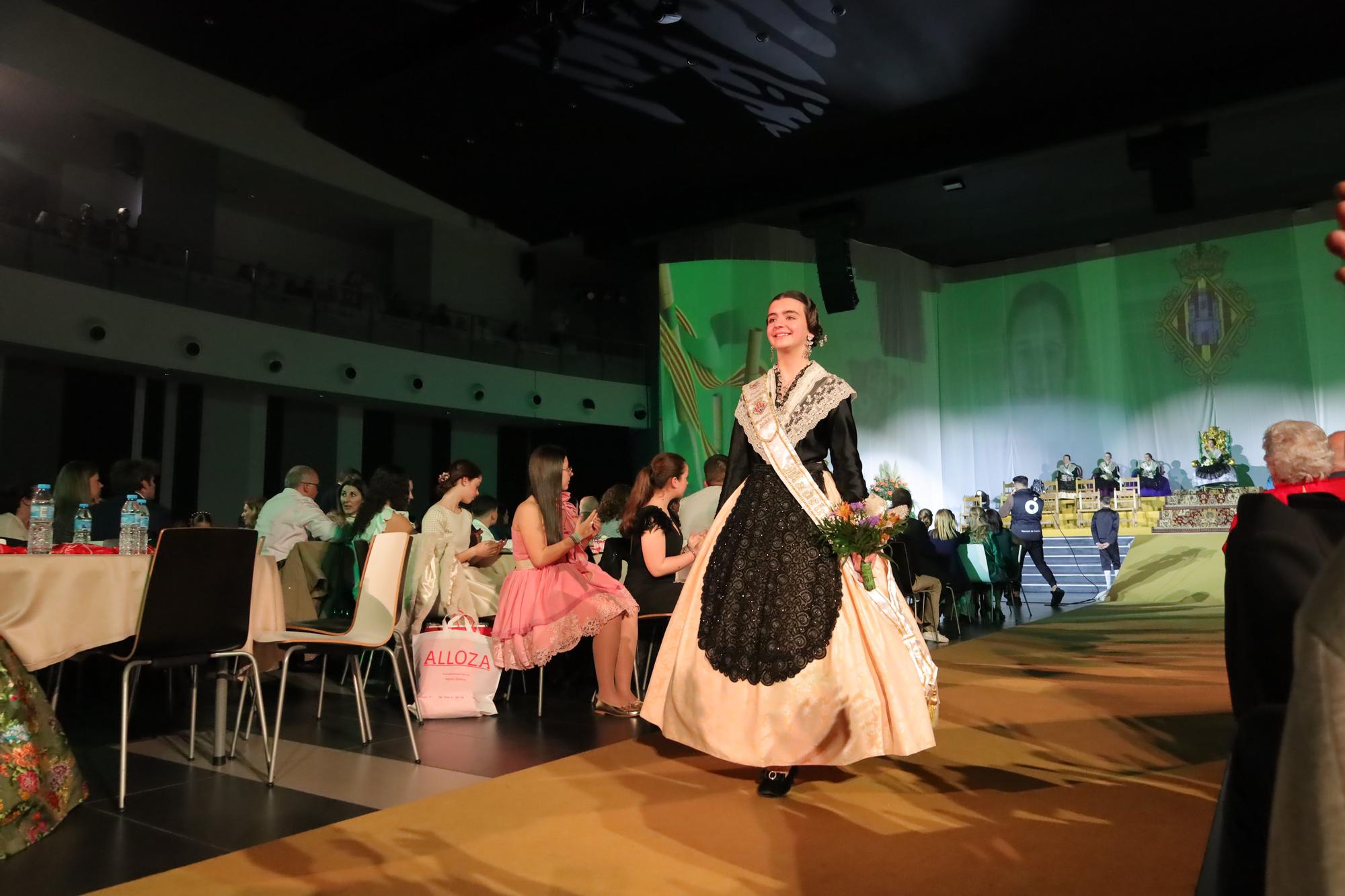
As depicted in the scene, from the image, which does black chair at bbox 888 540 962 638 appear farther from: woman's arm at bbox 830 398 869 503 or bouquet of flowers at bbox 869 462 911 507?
bouquet of flowers at bbox 869 462 911 507

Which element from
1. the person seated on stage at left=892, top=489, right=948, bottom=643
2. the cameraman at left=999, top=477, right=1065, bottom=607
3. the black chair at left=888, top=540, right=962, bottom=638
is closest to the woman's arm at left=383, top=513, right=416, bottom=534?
the black chair at left=888, top=540, right=962, bottom=638

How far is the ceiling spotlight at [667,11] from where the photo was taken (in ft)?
23.8

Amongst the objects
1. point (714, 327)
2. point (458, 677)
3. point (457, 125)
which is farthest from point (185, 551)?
point (714, 327)

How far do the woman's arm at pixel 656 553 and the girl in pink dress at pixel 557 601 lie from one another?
0.18m

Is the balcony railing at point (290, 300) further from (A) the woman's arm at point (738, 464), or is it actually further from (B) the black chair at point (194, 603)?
(A) the woman's arm at point (738, 464)

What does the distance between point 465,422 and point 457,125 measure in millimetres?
5760

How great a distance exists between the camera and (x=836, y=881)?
2.01 metres

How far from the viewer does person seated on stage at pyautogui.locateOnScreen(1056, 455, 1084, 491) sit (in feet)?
40.2

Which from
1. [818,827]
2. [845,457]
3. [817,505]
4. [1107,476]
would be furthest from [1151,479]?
[818,827]

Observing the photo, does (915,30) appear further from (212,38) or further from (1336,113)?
(212,38)

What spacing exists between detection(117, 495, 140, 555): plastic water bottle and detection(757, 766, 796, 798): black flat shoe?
2472mm

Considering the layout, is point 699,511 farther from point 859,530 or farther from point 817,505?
point 859,530

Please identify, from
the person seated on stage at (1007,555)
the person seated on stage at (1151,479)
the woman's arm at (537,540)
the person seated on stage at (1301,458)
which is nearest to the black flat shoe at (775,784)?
the woman's arm at (537,540)

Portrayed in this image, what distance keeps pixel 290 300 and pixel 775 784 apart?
10.6 meters
